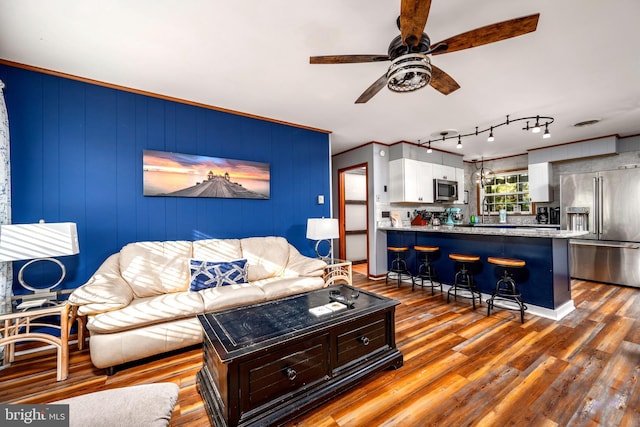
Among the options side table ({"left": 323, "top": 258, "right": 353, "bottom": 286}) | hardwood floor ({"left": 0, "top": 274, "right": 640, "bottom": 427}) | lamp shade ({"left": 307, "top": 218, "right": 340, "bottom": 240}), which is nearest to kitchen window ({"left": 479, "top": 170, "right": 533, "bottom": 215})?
hardwood floor ({"left": 0, "top": 274, "right": 640, "bottom": 427})

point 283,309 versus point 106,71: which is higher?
point 106,71

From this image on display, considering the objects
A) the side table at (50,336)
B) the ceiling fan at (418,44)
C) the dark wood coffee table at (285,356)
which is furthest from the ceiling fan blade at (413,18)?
the side table at (50,336)

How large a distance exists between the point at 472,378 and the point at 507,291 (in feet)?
6.48

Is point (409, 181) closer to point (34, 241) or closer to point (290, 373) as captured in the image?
point (290, 373)

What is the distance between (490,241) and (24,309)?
201 inches

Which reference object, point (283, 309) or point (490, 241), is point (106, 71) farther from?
point (490, 241)

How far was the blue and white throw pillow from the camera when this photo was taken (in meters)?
2.74

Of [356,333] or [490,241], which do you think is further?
[490,241]

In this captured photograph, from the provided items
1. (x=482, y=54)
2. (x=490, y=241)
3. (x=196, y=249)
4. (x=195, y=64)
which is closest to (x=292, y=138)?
(x=195, y=64)

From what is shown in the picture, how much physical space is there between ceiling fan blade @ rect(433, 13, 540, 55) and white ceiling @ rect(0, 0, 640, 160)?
0.91 feet

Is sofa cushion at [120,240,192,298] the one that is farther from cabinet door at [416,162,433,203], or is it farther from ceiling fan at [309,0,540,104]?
cabinet door at [416,162,433,203]

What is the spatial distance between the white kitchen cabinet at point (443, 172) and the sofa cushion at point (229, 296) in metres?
4.46

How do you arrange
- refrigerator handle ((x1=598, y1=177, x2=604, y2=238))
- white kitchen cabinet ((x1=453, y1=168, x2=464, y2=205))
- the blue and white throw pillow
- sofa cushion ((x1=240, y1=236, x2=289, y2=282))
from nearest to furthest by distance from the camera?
the blue and white throw pillow
sofa cushion ((x1=240, y1=236, x2=289, y2=282))
refrigerator handle ((x1=598, y1=177, x2=604, y2=238))
white kitchen cabinet ((x1=453, y1=168, x2=464, y2=205))

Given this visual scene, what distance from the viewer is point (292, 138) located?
4.10 metres
